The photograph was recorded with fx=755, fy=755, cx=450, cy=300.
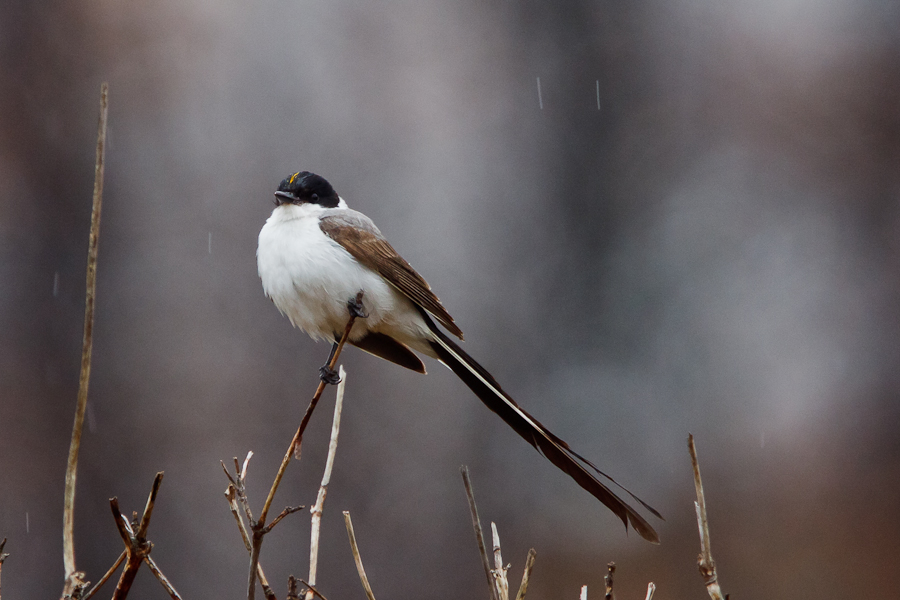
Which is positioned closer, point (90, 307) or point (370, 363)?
point (90, 307)

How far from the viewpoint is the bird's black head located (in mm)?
2238

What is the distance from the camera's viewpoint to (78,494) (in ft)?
14.1

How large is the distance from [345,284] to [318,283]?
8 centimetres

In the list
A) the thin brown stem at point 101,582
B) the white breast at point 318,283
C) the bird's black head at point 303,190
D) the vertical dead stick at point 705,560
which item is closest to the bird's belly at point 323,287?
the white breast at point 318,283

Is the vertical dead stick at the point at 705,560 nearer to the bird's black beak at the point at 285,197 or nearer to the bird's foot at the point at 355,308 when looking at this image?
the bird's foot at the point at 355,308

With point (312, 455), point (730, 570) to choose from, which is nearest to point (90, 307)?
point (312, 455)

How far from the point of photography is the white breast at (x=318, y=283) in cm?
210

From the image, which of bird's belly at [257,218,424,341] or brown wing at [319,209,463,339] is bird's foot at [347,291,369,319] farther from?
brown wing at [319,209,463,339]

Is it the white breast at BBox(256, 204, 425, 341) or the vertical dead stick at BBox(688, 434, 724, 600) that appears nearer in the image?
the vertical dead stick at BBox(688, 434, 724, 600)

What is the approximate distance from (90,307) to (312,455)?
391 cm

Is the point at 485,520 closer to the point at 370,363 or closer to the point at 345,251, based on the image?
the point at 370,363

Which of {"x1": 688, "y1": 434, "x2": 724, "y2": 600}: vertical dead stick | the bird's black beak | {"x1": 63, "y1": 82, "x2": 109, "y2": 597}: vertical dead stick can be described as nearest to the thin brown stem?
{"x1": 63, "y1": 82, "x2": 109, "y2": 597}: vertical dead stick

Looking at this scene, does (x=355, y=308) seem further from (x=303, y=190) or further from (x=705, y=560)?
(x=705, y=560)

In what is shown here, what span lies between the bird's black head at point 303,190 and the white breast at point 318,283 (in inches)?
1.7
